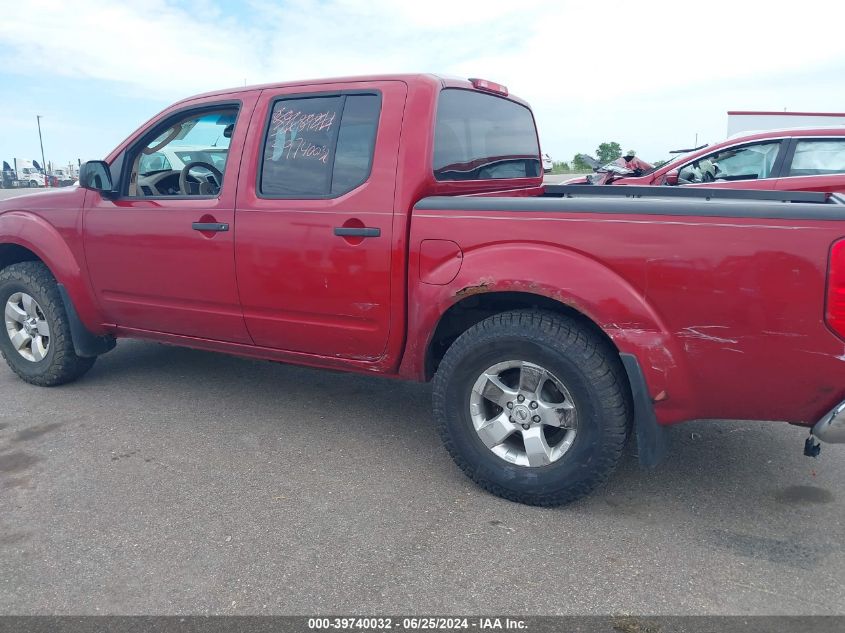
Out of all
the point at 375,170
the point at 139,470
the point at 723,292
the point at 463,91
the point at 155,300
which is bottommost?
the point at 139,470

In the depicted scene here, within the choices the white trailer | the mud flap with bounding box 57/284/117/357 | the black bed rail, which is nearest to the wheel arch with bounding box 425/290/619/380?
the black bed rail

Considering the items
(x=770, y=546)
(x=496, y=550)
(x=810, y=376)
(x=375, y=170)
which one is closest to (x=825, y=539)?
(x=770, y=546)

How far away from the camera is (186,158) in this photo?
4316 mm

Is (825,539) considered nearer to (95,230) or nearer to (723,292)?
(723,292)

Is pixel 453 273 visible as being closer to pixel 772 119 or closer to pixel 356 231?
pixel 356 231

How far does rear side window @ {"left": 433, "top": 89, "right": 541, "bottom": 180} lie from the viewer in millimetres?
3455

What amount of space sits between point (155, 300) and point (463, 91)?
2.11 meters

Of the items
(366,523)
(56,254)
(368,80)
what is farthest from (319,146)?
(56,254)

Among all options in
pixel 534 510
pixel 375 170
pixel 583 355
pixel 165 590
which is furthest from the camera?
pixel 375 170

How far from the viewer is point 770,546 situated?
2.72 metres

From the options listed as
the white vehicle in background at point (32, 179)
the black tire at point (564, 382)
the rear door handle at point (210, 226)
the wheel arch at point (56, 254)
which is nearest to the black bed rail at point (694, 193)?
the black tire at point (564, 382)

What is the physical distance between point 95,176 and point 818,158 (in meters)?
5.95

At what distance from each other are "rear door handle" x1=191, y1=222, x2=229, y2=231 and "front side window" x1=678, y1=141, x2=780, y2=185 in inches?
198

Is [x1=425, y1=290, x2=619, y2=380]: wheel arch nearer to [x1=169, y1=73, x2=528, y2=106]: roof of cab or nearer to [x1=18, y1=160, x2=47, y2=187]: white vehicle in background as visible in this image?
[x1=169, y1=73, x2=528, y2=106]: roof of cab
